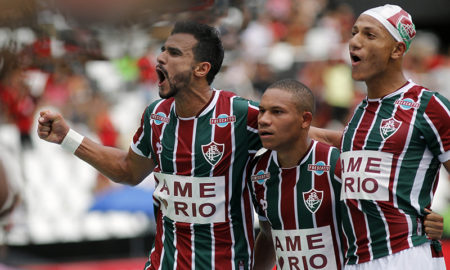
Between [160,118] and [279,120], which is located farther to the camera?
[160,118]

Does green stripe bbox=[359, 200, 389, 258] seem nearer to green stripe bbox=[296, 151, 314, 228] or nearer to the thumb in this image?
green stripe bbox=[296, 151, 314, 228]

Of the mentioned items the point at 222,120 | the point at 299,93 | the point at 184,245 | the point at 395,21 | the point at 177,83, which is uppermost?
the point at 395,21

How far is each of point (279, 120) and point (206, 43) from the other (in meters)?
0.68

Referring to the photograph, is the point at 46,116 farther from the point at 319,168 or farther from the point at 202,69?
the point at 319,168

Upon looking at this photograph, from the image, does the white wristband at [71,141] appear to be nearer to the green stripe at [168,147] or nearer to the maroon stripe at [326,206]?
the green stripe at [168,147]

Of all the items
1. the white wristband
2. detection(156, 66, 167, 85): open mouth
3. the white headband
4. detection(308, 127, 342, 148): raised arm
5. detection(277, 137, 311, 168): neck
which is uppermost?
the white headband

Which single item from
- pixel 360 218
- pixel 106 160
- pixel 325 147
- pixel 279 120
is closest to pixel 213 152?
pixel 279 120

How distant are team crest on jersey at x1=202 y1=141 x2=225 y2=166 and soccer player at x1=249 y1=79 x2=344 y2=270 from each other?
26 cm

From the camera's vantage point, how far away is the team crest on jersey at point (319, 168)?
4.21m

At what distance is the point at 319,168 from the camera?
13.8 ft

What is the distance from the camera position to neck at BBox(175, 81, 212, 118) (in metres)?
4.32

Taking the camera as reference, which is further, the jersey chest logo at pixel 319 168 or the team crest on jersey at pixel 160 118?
the team crest on jersey at pixel 160 118

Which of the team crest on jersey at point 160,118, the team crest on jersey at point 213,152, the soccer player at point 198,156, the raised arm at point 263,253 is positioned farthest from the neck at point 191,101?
the raised arm at point 263,253

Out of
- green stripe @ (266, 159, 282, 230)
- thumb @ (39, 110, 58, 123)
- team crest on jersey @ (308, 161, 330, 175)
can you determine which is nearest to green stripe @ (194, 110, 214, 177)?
green stripe @ (266, 159, 282, 230)
